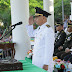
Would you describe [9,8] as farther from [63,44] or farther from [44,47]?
[44,47]

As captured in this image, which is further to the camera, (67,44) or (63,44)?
(63,44)

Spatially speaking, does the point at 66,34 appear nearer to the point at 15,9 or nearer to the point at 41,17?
the point at 15,9

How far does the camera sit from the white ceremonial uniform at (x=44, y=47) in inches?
124

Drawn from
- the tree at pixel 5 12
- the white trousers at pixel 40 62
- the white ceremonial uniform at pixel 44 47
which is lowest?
the white trousers at pixel 40 62

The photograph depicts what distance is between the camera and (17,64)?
2.61 meters

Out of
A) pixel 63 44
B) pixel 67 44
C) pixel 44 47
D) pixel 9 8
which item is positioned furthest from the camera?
pixel 9 8

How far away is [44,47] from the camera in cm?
324

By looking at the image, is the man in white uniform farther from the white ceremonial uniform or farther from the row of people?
the row of people

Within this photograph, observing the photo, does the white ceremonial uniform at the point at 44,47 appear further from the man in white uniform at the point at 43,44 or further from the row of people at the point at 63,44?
the row of people at the point at 63,44

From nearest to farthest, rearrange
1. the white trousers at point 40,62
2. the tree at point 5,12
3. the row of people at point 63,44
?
the white trousers at point 40,62 → the row of people at point 63,44 → the tree at point 5,12

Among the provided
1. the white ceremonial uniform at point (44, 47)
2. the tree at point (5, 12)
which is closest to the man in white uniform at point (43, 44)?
the white ceremonial uniform at point (44, 47)

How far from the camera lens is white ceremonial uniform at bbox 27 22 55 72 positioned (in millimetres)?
3138

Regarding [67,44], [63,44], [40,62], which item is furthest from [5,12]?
[40,62]

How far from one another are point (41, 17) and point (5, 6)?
74.4 feet
